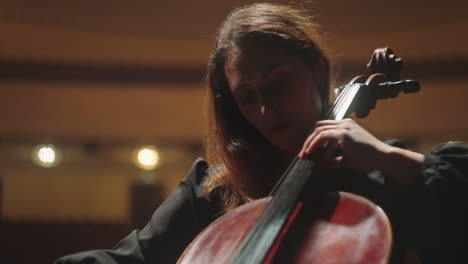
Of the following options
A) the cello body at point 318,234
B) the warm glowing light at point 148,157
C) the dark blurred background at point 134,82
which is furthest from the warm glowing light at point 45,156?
the cello body at point 318,234

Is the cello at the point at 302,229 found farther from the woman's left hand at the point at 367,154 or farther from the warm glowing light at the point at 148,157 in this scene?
the warm glowing light at the point at 148,157

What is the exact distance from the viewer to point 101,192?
14.1 feet

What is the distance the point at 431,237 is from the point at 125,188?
12.9 feet

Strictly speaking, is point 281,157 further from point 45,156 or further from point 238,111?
point 45,156

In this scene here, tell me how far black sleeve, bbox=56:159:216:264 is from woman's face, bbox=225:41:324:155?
18 centimetres

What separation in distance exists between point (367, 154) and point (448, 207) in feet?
0.40

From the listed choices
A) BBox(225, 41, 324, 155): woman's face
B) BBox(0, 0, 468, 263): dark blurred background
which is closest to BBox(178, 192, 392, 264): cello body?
BBox(225, 41, 324, 155): woman's face

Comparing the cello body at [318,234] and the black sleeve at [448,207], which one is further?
the black sleeve at [448,207]

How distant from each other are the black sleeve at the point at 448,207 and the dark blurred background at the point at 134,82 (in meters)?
2.99

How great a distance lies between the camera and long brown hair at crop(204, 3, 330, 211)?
0.94 metres

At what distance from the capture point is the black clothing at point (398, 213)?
0.64 meters

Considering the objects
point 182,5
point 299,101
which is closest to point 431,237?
point 299,101

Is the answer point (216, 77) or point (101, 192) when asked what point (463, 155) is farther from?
point (101, 192)

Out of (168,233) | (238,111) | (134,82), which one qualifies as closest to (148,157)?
(134,82)
